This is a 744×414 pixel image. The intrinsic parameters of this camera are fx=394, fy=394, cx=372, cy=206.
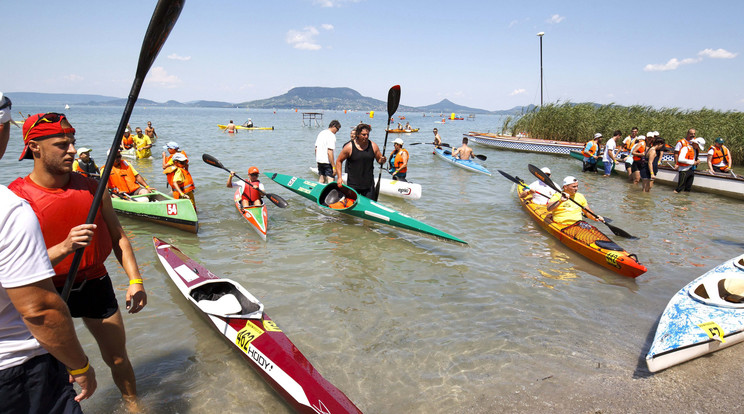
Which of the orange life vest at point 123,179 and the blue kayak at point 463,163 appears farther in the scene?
the blue kayak at point 463,163

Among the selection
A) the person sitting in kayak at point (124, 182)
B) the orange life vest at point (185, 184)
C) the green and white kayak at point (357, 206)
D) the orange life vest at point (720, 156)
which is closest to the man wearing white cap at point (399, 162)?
the green and white kayak at point (357, 206)

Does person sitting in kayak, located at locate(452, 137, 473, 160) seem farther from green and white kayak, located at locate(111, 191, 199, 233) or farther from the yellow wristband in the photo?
the yellow wristband

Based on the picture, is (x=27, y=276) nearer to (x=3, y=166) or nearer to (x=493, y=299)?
(x=493, y=299)

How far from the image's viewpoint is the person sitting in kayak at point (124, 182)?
27.1 ft

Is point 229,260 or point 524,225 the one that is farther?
point 524,225

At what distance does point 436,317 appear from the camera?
4805 millimetres

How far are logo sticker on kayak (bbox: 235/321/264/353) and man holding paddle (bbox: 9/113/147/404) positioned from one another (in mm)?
928

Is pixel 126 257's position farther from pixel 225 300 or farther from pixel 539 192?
pixel 539 192

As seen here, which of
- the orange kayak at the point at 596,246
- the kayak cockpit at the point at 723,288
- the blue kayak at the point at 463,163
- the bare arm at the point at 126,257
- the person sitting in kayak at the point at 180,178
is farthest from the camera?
the blue kayak at the point at 463,163

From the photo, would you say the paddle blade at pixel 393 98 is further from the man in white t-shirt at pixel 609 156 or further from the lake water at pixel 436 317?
the man in white t-shirt at pixel 609 156

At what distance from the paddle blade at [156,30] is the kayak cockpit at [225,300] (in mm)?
2288

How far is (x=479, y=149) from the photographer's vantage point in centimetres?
2592

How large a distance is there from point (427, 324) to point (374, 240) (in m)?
2.93

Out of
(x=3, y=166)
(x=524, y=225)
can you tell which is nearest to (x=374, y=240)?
(x=524, y=225)
